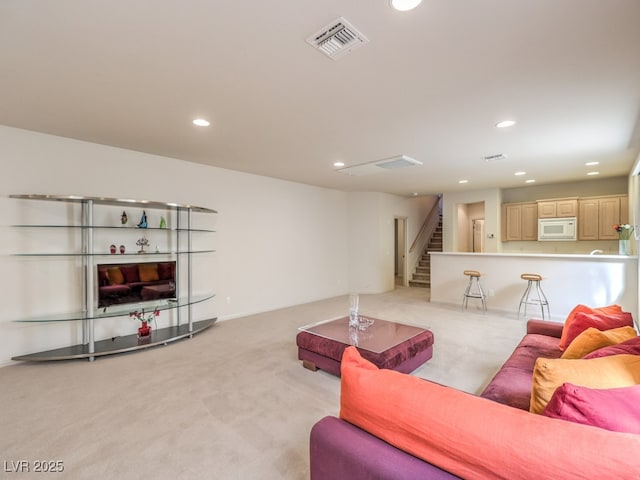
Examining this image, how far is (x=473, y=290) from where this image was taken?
6148 millimetres

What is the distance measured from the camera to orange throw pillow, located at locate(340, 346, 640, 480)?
0.75 meters

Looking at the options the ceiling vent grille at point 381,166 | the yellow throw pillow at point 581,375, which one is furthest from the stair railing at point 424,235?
the yellow throw pillow at point 581,375

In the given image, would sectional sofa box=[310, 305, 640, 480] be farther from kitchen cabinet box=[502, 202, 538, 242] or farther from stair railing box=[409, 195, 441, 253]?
stair railing box=[409, 195, 441, 253]

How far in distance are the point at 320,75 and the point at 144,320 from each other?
3.91 metres

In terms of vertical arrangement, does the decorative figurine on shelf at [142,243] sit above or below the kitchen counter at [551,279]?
above

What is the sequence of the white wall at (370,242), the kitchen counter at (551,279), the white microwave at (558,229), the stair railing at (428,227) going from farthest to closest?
the stair railing at (428,227) → the white wall at (370,242) → the white microwave at (558,229) → the kitchen counter at (551,279)

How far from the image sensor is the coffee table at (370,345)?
2.72 m

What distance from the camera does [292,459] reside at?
189 centimetres

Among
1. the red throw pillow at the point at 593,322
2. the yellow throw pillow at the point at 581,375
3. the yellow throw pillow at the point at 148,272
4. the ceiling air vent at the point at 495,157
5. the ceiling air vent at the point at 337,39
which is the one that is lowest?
the red throw pillow at the point at 593,322

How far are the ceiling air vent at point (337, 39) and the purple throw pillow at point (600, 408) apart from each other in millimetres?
2062

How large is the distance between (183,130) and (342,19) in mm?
2402

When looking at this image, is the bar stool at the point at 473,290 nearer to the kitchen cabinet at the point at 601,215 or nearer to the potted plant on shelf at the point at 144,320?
the kitchen cabinet at the point at 601,215

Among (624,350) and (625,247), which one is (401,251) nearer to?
(625,247)

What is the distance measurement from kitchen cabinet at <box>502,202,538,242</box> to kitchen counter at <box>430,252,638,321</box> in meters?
1.89
